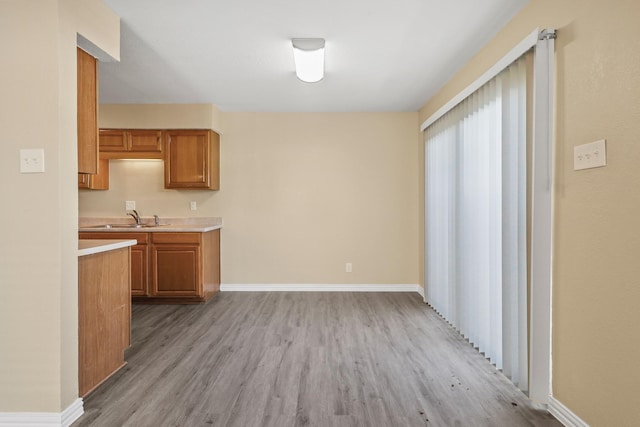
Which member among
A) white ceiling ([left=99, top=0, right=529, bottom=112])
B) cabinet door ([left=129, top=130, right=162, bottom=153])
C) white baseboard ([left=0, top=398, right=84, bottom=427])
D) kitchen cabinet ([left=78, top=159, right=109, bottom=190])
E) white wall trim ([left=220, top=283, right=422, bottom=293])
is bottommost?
white baseboard ([left=0, top=398, right=84, bottom=427])

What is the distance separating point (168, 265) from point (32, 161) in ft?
8.59

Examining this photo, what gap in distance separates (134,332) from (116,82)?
2508mm

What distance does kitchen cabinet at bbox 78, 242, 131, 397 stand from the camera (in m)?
2.22

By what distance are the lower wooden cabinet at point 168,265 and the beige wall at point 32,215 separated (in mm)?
2410

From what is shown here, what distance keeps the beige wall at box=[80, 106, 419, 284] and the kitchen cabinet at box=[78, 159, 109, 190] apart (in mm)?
87

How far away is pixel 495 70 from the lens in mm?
2592

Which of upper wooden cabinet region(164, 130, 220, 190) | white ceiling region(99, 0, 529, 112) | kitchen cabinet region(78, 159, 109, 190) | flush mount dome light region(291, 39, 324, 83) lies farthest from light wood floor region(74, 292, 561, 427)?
white ceiling region(99, 0, 529, 112)

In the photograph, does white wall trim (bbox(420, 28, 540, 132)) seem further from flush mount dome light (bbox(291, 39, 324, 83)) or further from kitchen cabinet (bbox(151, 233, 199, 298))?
kitchen cabinet (bbox(151, 233, 199, 298))

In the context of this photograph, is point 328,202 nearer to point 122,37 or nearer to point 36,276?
point 122,37

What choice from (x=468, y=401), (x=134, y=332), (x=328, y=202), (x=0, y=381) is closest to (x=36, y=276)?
(x=0, y=381)

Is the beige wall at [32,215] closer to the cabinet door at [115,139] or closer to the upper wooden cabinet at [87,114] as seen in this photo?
the upper wooden cabinet at [87,114]

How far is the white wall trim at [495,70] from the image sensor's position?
2.16 metres

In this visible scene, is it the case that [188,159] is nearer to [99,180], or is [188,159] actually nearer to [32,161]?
[99,180]

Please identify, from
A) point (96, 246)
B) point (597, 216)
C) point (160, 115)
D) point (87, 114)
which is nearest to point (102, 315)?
point (96, 246)
